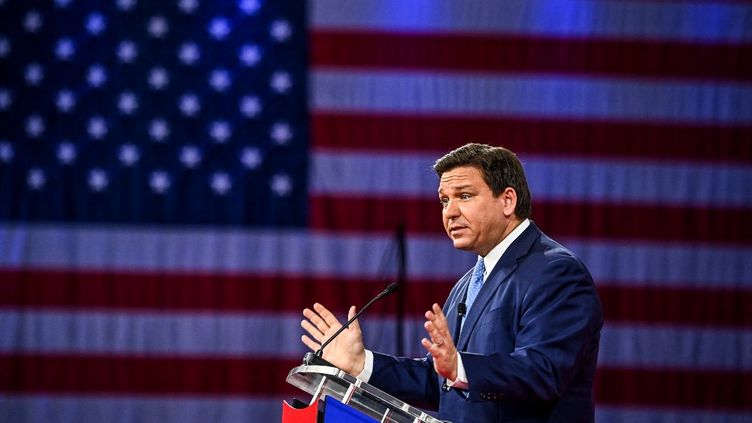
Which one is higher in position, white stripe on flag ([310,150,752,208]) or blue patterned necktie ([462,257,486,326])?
white stripe on flag ([310,150,752,208])

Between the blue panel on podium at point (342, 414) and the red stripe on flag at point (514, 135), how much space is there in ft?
11.2

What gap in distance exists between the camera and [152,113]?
209 inches

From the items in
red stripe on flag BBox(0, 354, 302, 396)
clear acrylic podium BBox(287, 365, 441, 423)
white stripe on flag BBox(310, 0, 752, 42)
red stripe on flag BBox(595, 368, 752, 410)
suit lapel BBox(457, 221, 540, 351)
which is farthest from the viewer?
white stripe on flag BBox(310, 0, 752, 42)

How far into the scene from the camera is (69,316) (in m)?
5.18

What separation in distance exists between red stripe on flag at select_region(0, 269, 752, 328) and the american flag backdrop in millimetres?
16

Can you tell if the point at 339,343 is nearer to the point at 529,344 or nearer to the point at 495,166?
the point at 529,344

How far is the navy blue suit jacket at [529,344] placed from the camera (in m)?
2.08

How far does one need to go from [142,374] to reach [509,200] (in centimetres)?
333

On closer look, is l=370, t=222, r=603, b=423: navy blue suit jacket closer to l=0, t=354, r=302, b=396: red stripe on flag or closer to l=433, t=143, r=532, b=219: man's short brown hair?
l=433, t=143, r=532, b=219: man's short brown hair

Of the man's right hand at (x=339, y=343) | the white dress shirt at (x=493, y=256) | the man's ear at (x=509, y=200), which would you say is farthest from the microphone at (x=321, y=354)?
the man's ear at (x=509, y=200)

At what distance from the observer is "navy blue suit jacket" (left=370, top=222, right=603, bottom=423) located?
208 cm

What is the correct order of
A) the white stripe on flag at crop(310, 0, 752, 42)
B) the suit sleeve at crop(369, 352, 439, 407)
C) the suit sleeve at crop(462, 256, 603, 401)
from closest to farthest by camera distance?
1. the suit sleeve at crop(462, 256, 603, 401)
2. the suit sleeve at crop(369, 352, 439, 407)
3. the white stripe on flag at crop(310, 0, 752, 42)

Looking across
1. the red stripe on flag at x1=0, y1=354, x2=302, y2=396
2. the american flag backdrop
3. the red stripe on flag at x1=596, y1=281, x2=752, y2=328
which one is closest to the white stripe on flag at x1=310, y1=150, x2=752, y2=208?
the american flag backdrop

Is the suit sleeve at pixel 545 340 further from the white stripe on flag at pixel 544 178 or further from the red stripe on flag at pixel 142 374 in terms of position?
the red stripe on flag at pixel 142 374
